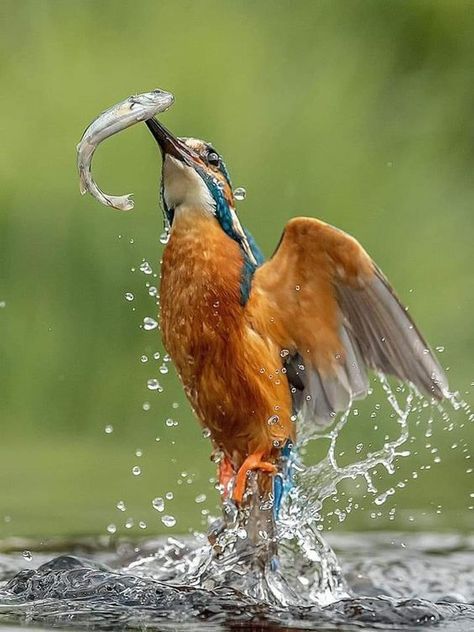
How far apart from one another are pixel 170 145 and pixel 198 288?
1.33ft

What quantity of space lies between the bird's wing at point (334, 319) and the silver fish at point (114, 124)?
1.75ft

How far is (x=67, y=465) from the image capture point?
7.18 meters

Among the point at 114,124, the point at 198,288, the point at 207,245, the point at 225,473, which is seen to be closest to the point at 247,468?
the point at 225,473

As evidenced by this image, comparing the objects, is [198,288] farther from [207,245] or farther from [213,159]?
[213,159]

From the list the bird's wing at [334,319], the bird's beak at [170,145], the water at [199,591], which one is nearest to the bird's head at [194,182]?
the bird's beak at [170,145]

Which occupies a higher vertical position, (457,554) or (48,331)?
(48,331)

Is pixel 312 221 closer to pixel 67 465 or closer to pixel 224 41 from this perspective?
pixel 67 465

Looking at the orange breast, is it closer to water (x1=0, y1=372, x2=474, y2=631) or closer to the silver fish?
water (x1=0, y1=372, x2=474, y2=631)

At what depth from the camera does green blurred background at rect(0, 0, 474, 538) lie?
25.0 ft

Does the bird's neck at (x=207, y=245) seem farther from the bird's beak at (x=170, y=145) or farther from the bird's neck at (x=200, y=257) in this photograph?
the bird's beak at (x=170, y=145)

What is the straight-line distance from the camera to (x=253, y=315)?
434cm

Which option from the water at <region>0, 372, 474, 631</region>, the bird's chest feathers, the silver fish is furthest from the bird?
the silver fish

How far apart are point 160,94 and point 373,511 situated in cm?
285

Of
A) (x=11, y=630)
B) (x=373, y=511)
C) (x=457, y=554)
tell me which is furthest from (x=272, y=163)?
(x=11, y=630)
